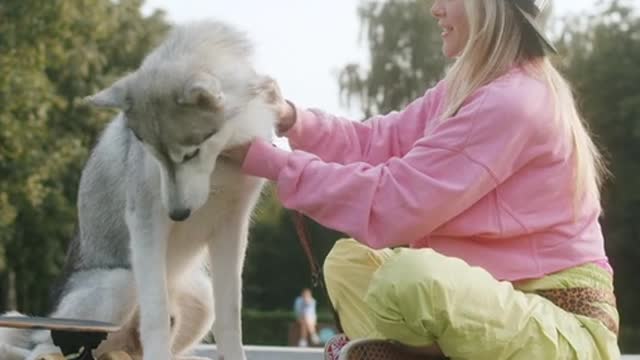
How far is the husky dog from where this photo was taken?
13.7 feet

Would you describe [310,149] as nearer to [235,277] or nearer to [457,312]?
[235,277]

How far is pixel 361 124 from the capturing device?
4762mm

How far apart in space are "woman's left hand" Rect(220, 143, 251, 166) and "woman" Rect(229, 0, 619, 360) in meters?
0.08

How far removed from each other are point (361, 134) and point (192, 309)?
43.9 inches

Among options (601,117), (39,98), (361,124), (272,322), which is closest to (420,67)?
(601,117)

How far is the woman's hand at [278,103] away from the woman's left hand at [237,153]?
0.23 meters

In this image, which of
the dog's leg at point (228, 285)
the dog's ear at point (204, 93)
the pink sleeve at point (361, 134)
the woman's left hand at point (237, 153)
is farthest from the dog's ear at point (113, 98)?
the dog's leg at point (228, 285)

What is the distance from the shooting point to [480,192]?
145 inches

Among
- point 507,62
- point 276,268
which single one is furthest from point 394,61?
point 507,62

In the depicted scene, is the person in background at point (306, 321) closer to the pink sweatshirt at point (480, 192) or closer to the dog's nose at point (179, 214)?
the dog's nose at point (179, 214)

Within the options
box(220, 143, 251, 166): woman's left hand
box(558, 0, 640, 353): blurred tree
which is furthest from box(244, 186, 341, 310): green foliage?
box(220, 143, 251, 166): woman's left hand

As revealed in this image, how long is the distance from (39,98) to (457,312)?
22.7m

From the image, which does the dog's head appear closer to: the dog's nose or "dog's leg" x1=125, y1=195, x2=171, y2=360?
the dog's nose

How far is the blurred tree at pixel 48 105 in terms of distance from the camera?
2467cm
